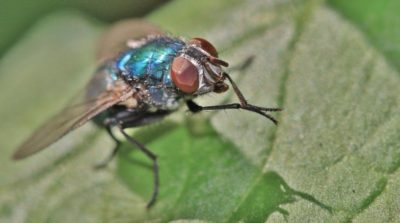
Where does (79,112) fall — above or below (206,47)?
below

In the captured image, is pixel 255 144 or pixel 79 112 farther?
pixel 79 112

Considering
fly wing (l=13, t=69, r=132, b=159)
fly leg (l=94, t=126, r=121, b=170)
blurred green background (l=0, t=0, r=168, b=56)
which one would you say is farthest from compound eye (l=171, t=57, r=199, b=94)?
blurred green background (l=0, t=0, r=168, b=56)

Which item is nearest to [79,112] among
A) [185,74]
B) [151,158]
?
[151,158]

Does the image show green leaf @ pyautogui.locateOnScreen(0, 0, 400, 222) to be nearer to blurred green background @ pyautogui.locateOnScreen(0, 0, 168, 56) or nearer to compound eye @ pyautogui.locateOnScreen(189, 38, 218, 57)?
compound eye @ pyautogui.locateOnScreen(189, 38, 218, 57)

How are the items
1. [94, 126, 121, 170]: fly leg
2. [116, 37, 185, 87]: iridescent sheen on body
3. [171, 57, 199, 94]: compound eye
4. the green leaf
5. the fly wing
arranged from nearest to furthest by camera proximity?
the green leaf < [171, 57, 199, 94]: compound eye < [116, 37, 185, 87]: iridescent sheen on body < the fly wing < [94, 126, 121, 170]: fly leg

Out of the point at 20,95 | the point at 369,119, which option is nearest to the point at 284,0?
the point at 369,119

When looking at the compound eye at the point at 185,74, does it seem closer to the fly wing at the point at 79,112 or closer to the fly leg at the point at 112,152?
the fly wing at the point at 79,112

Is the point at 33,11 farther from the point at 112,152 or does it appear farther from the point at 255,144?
the point at 255,144
